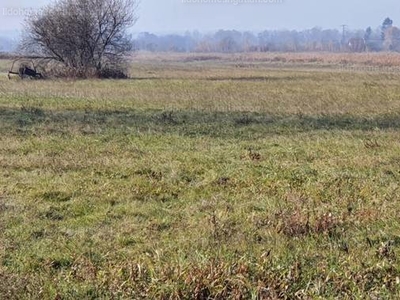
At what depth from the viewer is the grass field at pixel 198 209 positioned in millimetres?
3881

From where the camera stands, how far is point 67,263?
4.35 meters

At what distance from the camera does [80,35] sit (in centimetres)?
3484

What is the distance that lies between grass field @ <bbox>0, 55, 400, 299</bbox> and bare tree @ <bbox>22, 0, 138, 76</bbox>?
22902mm

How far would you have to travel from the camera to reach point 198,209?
6.03 metres

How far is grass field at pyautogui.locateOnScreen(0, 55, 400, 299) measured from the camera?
388 cm

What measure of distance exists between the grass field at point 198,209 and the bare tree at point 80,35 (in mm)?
22902

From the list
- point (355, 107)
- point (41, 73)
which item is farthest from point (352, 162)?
point (41, 73)

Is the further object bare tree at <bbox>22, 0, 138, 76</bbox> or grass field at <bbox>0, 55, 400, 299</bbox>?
bare tree at <bbox>22, 0, 138, 76</bbox>

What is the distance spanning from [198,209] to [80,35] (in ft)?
103

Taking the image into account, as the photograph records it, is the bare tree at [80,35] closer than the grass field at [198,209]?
No

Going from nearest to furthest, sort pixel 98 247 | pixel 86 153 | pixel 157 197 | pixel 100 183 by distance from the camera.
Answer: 1. pixel 98 247
2. pixel 157 197
3. pixel 100 183
4. pixel 86 153

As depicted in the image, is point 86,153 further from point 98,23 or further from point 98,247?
point 98,23

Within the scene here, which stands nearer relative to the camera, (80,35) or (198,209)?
(198,209)

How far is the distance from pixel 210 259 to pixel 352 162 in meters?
5.07
